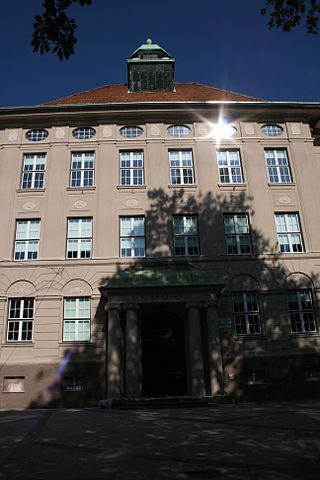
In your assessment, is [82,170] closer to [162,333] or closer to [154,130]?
[154,130]

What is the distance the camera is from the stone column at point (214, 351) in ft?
54.5

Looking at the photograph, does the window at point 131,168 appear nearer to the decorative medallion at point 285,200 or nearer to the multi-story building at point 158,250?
the multi-story building at point 158,250

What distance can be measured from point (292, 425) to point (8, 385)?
12340 mm

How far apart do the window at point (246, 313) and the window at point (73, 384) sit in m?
7.18

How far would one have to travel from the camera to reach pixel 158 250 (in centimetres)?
1986

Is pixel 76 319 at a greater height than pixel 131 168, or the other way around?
pixel 131 168

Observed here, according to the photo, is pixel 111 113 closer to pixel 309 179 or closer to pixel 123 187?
pixel 123 187

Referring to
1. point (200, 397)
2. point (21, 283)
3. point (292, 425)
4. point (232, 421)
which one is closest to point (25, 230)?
point (21, 283)

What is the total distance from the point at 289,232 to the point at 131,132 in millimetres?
9935

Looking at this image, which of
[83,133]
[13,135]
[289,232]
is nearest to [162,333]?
[289,232]

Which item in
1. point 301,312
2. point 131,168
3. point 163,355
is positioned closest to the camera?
point 163,355

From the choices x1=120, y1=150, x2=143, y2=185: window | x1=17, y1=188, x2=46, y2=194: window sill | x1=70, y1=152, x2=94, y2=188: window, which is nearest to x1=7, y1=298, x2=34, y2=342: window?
x1=17, y1=188, x2=46, y2=194: window sill

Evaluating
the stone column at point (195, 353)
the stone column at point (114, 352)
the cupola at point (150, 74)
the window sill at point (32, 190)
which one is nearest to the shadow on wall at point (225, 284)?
the stone column at point (114, 352)

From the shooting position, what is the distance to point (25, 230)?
20.5 m
